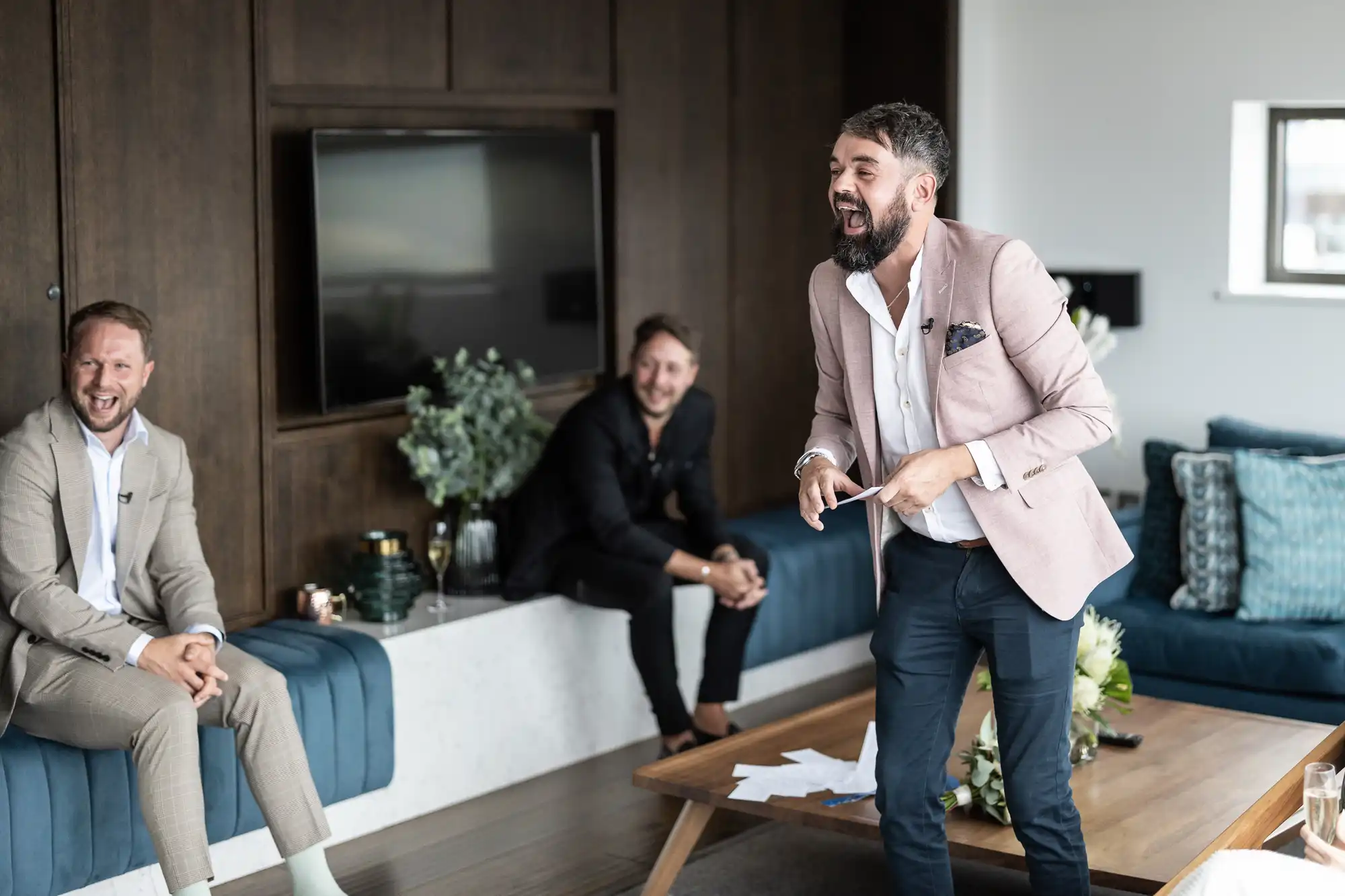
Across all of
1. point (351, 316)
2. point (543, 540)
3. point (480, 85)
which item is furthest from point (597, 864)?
point (480, 85)

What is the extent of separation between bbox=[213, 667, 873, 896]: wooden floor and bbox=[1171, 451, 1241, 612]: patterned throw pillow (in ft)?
4.65

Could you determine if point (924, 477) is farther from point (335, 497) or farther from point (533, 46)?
point (533, 46)

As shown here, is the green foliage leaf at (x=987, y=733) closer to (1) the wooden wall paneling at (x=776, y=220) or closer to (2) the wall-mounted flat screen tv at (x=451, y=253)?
(2) the wall-mounted flat screen tv at (x=451, y=253)

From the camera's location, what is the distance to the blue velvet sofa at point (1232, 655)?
14.1 feet

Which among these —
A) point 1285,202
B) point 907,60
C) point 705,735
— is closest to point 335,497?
point 705,735

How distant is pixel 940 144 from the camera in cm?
279

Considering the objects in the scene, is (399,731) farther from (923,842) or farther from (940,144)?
(940,144)

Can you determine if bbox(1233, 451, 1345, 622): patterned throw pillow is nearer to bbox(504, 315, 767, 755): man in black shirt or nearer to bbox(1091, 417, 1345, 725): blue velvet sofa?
bbox(1091, 417, 1345, 725): blue velvet sofa

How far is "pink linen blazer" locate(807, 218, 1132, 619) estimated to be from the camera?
2721 mm

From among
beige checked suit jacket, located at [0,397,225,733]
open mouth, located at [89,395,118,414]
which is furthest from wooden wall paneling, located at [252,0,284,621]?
open mouth, located at [89,395,118,414]

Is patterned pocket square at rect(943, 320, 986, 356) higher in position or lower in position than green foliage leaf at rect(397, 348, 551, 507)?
higher

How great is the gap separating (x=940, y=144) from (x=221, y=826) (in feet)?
7.01

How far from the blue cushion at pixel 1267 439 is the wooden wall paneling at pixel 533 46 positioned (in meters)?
2.10

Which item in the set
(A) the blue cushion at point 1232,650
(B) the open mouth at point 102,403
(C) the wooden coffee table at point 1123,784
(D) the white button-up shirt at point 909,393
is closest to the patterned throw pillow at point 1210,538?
(A) the blue cushion at point 1232,650
